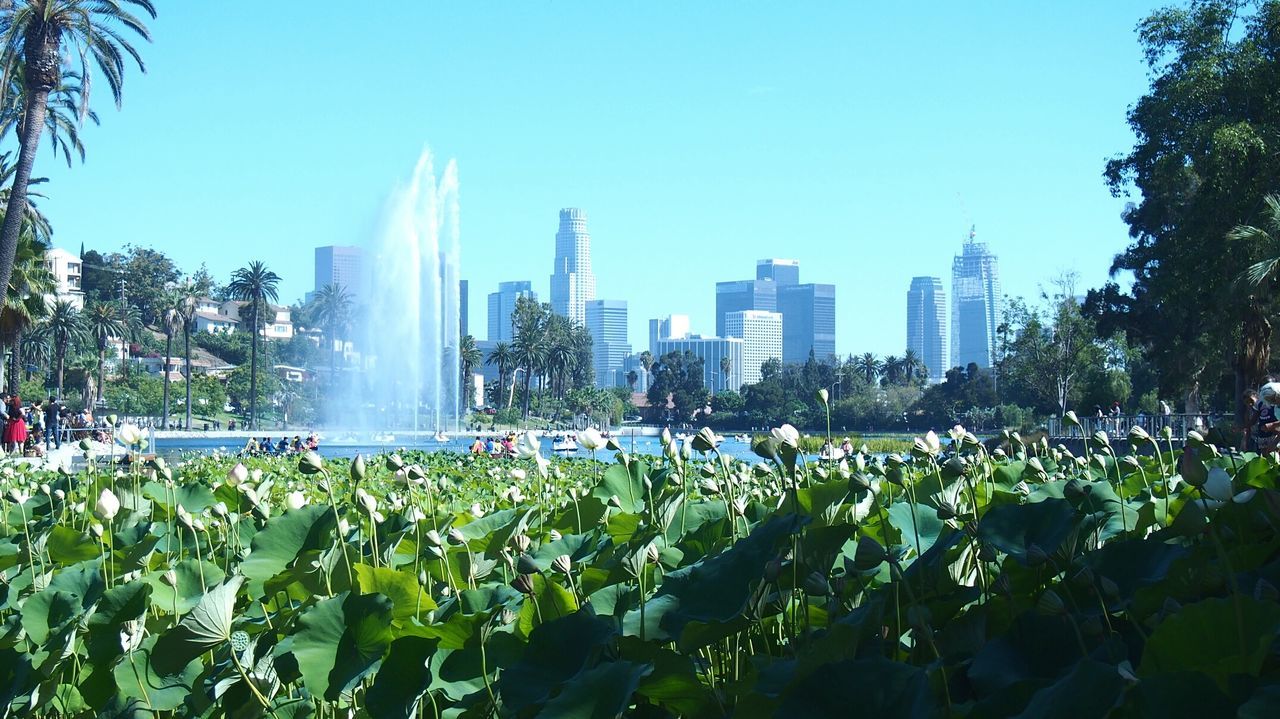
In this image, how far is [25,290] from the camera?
23.1 meters

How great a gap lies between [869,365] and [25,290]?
107 metres

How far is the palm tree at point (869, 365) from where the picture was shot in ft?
403

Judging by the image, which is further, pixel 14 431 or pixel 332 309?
pixel 332 309

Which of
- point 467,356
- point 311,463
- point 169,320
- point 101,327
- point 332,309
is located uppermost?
point 332,309

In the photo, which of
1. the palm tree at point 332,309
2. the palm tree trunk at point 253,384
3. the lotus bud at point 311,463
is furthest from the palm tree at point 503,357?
the lotus bud at point 311,463

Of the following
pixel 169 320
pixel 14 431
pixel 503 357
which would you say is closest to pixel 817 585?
pixel 14 431

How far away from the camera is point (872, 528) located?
7.48 ft

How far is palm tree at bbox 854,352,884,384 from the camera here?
122812 mm

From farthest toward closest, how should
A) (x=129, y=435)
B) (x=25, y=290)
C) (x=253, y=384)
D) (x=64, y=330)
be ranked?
(x=253, y=384) → (x=64, y=330) → (x=25, y=290) → (x=129, y=435)

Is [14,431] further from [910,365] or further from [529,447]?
[910,365]

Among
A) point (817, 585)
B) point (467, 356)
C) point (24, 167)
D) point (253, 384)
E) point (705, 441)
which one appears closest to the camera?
point (817, 585)

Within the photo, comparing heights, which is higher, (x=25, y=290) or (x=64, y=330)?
(x=64, y=330)

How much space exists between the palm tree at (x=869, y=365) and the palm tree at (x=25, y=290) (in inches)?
4082

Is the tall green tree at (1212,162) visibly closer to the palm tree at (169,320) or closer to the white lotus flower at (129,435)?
the white lotus flower at (129,435)
